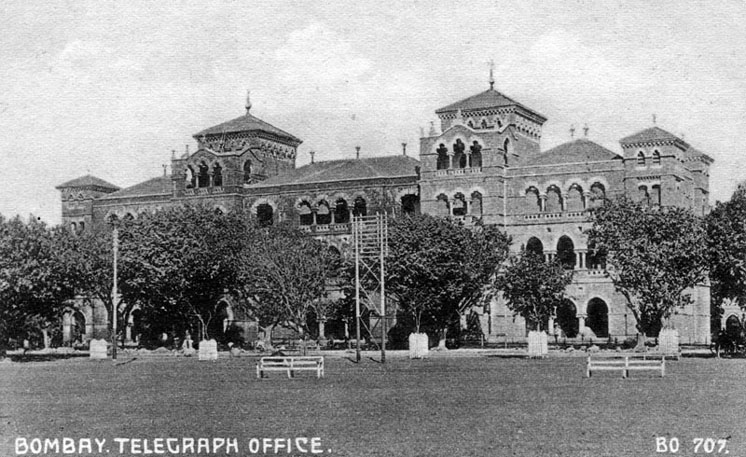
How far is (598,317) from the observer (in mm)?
70812

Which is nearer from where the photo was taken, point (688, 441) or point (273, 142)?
point (688, 441)

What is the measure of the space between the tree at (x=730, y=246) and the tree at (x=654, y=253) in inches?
26.1

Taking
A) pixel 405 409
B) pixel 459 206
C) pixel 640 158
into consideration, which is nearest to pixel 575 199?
pixel 640 158

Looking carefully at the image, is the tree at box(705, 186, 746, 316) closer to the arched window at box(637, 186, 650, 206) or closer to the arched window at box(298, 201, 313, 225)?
the arched window at box(637, 186, 650, 206)

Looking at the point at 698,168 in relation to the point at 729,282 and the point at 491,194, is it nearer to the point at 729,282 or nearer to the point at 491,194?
the point at 491,194

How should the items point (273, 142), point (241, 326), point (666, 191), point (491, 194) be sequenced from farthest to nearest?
point (273, 142), point (241, 326), point (491, 194), point (666, 191)

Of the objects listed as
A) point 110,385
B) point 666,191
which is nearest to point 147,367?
point 110,385

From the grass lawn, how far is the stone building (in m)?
29.1

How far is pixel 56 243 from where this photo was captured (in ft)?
190

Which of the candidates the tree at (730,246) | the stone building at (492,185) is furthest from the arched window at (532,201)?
the tree at (730,246)

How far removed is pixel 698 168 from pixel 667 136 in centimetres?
932

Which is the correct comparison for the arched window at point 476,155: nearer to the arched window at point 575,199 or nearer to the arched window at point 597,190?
the arched window at point 575,199

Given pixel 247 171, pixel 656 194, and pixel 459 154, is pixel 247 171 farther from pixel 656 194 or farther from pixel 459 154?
pixel 656 194

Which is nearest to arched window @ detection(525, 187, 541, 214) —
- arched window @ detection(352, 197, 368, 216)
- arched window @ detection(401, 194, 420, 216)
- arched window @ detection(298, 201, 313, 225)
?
arched window @ detection(401, 194, 420, 216)
